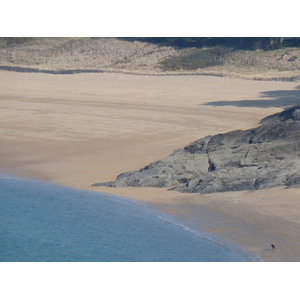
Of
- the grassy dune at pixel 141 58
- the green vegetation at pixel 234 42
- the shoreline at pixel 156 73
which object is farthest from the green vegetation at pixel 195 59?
the shoreline at pixel 156 73

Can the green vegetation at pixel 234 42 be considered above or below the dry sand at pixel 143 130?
above

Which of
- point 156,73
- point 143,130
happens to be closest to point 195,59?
point 156,73

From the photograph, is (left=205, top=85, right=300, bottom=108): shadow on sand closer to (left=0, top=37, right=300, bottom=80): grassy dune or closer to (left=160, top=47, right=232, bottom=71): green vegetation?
(left=0, top=37, right=300, bottom=80): grassy dune

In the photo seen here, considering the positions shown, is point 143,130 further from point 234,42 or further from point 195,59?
point 234,42

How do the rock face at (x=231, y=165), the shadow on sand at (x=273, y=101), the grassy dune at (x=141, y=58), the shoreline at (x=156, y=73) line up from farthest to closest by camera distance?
the grassy dune at (x=141, y=58) < the shoreline at (x=156, y=73) < the shadow on sand at (x=273, y=101) < the rock face at (x=231, y=165)

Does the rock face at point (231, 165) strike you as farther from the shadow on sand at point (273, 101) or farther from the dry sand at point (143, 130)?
the shadow on sand at point (273, 101)
